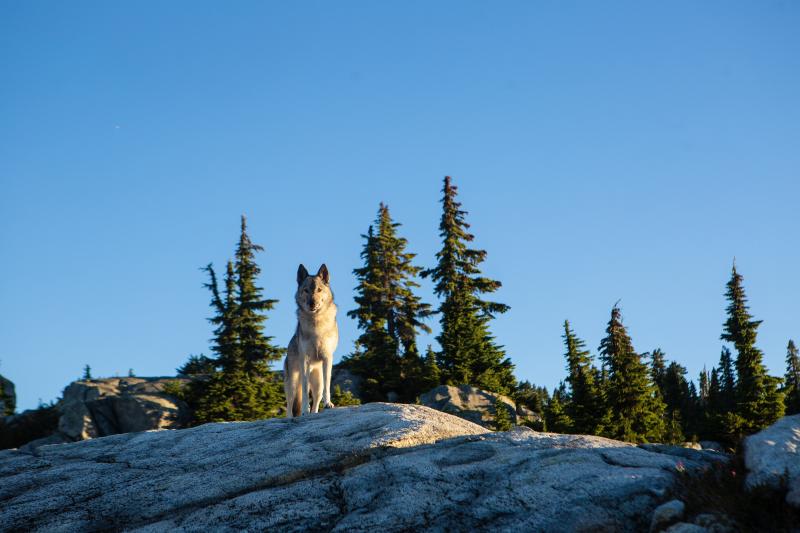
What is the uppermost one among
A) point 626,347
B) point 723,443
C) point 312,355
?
point 626,347

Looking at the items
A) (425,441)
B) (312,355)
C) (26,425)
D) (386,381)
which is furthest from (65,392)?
(425,441)

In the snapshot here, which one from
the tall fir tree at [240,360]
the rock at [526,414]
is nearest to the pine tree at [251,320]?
the tall fir tree at [240,360]

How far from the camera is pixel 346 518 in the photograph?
8.32 m

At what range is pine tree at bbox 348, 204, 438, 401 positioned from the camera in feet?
161

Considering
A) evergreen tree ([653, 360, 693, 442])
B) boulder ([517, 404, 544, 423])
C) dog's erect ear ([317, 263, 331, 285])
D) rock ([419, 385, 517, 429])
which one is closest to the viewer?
dog's erect ear ([317, 263, 331, 285])

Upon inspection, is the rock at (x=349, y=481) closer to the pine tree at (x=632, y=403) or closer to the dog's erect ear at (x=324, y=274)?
the dog's erect ear at (x=324, y=274)

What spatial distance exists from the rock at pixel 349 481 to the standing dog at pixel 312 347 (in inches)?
117

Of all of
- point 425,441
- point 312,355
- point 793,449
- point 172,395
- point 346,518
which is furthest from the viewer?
point 172,395

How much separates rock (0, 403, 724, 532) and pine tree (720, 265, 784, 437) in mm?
44786

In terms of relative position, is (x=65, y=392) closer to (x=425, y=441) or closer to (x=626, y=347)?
(x=626, y=347)

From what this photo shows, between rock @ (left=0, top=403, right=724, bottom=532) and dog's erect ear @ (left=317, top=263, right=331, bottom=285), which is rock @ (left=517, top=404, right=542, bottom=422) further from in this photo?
rock @ (left=0, top=403, right=724, bottom=532)

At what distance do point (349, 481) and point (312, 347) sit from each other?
7.17 metres

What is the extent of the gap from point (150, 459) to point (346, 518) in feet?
18.6

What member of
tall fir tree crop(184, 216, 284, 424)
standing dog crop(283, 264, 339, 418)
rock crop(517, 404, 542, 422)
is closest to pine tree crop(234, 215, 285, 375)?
tall fir tree crop(184, 216, 284, 424)
